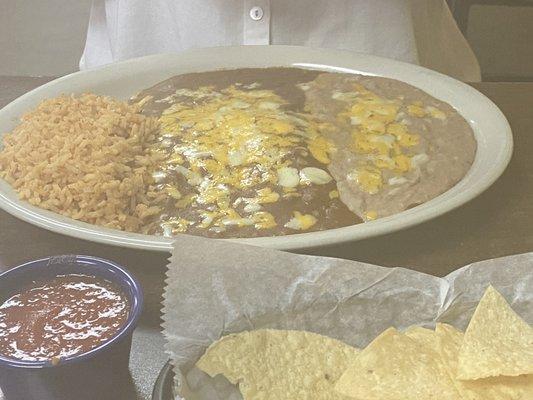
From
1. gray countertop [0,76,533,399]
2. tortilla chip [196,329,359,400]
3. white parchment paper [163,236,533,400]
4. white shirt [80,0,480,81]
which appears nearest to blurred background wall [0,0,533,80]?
white shirt [80,0,480,81]

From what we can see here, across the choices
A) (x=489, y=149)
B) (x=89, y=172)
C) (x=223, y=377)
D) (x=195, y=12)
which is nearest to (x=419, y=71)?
(x=489, y=149)

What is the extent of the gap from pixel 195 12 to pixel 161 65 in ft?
0.88

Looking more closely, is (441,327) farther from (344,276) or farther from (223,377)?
(223,377)

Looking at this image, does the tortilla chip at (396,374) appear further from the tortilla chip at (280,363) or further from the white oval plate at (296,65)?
the white oval plate at (296,65)

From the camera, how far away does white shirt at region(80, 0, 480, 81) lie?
7.90 ft

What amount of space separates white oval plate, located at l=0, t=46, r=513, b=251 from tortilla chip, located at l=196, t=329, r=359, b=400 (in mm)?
274

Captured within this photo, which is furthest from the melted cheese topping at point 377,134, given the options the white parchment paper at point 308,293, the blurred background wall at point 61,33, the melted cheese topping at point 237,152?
the blurred background wall at point 61,33

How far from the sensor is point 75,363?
1021 mm

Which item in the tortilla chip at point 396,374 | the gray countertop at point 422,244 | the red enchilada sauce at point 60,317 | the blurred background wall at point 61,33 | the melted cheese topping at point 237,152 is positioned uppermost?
the red enchilada sauce at point 60,317

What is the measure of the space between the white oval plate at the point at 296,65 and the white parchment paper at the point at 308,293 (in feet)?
0.63

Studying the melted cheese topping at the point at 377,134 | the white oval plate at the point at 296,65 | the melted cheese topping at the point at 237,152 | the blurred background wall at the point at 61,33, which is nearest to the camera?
the white oval plate at the point at 296,65

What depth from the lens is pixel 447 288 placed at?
1.23 metres

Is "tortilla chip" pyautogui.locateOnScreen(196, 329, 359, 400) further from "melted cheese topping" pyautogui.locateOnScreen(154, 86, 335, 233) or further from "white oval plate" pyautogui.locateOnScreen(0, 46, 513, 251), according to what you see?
"melted cheese topping" pyautogui.locateOnScreen(154, 86, 335, 233)

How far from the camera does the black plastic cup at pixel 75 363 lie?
1.02 metres
